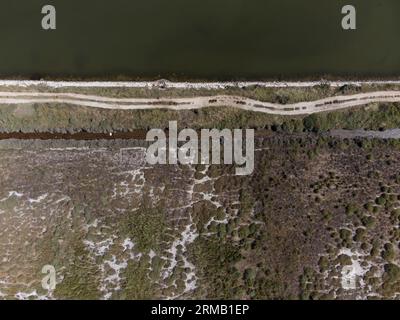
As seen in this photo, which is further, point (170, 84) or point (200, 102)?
point (170, 84)

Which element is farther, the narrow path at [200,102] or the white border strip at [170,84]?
the white border strip at [170,84]

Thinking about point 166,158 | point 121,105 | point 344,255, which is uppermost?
point 121,105

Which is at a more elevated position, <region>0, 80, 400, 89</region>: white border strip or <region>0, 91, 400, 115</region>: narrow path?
<region>0, 80, 400, 89</region>: white border strip

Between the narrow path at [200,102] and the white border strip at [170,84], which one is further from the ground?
the white border strip at [170,84]

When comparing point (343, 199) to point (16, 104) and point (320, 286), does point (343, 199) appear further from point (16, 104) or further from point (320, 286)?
point (16, 104)

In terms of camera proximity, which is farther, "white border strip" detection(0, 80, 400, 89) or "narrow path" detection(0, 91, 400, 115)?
"white border strip" detection(0, 80, 400, 89)

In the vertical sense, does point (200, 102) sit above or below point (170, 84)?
below

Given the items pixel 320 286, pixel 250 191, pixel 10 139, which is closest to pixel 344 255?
pixel 320 286
